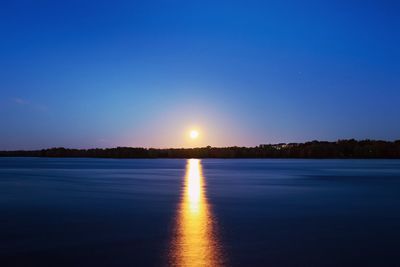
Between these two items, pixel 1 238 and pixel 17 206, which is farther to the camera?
pixel 17 206

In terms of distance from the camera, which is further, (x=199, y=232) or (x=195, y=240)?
(x=199, y=232)

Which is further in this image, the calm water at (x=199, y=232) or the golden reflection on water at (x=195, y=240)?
the calm water at (x=199, y=232)

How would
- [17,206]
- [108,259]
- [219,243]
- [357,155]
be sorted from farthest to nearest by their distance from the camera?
[357,155] → [17,206] → [219,243] → [108,259]

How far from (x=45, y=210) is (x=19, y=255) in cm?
777

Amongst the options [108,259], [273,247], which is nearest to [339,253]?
[273,247]

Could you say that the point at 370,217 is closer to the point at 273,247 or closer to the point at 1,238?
the point at 273,247

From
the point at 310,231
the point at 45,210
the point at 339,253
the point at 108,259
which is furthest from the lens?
the point at 45,210

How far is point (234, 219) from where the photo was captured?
14984 mm

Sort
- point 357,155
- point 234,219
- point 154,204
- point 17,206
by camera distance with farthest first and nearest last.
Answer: point 357,155 → point 154,204 → point 17,206 → point 234,219

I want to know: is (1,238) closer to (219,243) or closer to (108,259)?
(108,259)

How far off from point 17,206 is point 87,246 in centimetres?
902

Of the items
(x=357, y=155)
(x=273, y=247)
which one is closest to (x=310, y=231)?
(x=273, y=247)

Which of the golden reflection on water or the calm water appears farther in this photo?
the calm water

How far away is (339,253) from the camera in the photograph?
9.95 meters
